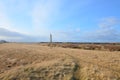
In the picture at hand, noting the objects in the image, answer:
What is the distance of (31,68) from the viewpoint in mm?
24547

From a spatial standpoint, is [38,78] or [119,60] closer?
[38,78]

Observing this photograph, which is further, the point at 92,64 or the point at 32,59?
the point at 32,59

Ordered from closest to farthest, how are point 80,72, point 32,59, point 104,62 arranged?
point 80,72
point 104,62
point 32,59

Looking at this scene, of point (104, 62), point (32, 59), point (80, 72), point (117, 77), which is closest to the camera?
point (117, 77)

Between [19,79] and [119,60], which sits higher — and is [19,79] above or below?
below

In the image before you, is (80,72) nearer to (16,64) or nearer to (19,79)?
(19,79)

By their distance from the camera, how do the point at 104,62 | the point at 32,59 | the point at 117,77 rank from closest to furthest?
1. the point at 117,77
2. the point at 104,62
3. the point at 32,59

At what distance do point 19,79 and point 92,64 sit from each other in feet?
30.8

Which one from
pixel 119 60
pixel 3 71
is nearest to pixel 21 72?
pixel 3 71

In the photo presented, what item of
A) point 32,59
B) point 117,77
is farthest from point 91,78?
point 32,59

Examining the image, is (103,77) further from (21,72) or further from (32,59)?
(32,59)

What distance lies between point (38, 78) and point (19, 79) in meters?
2.18

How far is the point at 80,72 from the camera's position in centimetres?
2291

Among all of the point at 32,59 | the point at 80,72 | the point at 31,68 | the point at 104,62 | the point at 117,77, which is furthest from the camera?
the point at 32,59
